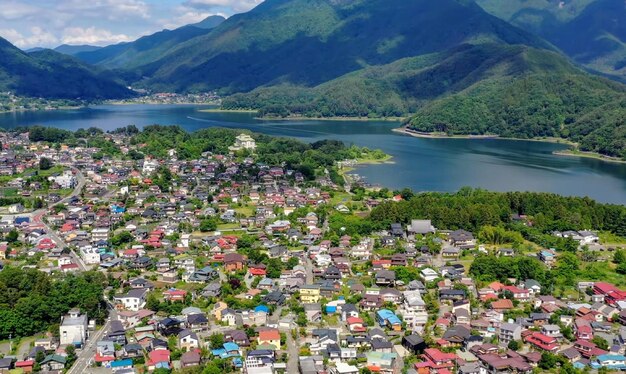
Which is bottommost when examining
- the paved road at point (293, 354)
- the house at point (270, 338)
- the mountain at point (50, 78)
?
the paved road at point (293, 354)

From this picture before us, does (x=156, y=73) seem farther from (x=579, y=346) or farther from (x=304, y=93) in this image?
(x=579, y=346)

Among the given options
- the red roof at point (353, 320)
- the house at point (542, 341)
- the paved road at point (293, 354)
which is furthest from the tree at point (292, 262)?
the house at point (542, 341)

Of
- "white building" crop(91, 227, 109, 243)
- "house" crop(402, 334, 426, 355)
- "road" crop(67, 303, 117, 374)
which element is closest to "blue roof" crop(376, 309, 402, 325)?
"house" crop(402, 334, 426, 355)

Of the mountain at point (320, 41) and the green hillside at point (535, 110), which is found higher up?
the mountain at point (320, 41)

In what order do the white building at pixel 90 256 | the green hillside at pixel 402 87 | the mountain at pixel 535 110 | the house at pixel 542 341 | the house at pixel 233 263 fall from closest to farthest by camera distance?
the house at pixel 542 341 < the house at pixel 233 263 < the white building at pixel 90 256 < the mountain at pixel 535 110 < the green hillside at pixel 402 87

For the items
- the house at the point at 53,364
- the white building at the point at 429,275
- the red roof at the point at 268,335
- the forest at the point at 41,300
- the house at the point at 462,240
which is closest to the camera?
the house at the point at 53,364

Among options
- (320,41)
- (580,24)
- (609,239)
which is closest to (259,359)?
(609,239)

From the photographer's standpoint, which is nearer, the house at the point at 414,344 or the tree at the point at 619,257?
the house at the point at 414,344

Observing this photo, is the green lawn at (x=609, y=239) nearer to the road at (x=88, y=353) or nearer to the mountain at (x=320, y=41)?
the road at (x=88, y=353)

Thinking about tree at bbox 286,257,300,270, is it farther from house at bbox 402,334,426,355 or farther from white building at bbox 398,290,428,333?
house at bbox 402,334,426,355
